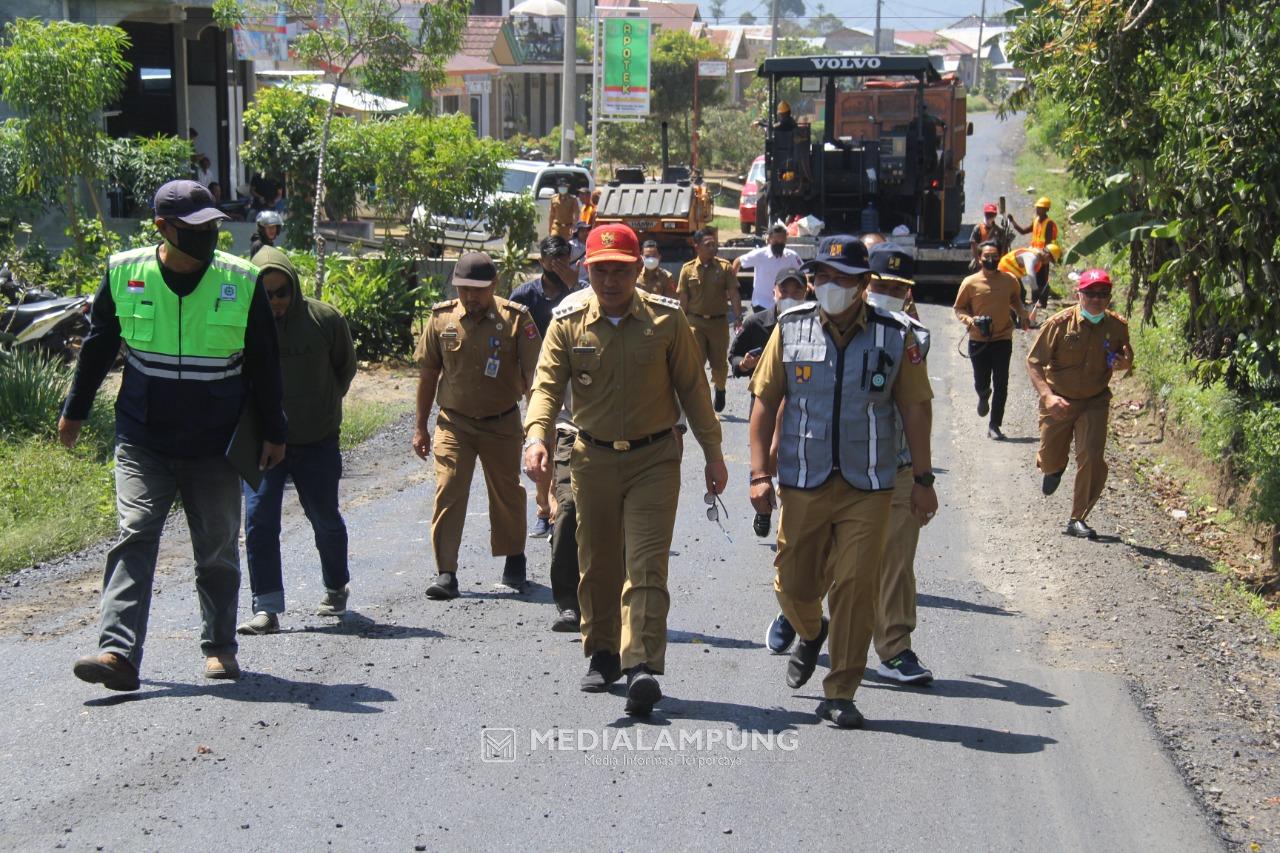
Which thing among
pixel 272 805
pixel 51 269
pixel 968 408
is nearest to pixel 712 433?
pixel 272 805

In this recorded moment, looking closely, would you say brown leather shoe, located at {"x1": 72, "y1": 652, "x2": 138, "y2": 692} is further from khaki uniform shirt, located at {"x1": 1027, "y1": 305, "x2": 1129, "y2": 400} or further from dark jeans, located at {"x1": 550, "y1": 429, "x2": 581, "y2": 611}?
khaki uniform shirt, located at {"x1": 1027, "y1": 305, "x2": 1129, "y2": 400}

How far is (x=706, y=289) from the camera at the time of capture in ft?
44.5

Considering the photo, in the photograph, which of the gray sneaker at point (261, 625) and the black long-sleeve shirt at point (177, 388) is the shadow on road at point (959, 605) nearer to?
the gray sneaker at point (261, 625)

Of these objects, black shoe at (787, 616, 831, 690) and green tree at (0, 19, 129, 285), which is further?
green tree at (0, 19, 129, 285)

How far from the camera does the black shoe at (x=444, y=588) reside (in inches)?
303

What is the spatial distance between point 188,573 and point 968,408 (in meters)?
9.25

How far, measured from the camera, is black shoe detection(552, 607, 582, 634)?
710 cm

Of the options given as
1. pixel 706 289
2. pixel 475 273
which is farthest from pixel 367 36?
pixel 475 273

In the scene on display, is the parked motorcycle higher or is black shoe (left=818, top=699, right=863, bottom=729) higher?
the parked motorcycle

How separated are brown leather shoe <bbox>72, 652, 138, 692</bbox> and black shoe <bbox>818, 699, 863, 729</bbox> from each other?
2.78m

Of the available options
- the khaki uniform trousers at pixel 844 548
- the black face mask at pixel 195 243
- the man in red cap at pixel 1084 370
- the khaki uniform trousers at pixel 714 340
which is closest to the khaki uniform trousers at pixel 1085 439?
the man in red cap at pixel 1084 370

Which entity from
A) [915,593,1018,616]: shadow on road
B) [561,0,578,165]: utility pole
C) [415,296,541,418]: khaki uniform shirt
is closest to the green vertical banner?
[561,0,578,165]: utility pole

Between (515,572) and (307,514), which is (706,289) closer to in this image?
(515,572)

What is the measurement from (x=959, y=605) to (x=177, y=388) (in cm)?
447
